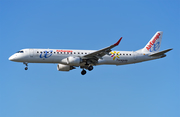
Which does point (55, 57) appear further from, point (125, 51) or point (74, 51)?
point (125, 51)

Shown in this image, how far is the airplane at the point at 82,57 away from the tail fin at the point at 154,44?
1.32 meters

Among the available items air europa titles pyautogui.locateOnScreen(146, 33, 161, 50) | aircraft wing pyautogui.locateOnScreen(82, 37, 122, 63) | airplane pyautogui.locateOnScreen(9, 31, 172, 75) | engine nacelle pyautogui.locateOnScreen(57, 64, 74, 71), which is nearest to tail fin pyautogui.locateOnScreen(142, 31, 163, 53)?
air europa titles pyautogui.locateOnScreen(146, 33, 161, 50)

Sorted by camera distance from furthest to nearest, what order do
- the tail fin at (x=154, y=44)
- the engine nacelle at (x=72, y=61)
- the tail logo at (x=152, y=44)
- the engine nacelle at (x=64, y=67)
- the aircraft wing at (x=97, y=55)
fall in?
the tail logo at (x=152, y=44) → the tail fin at (x=154, y=44) → the engine nacelle at (x=64, y=67) → the engine nacelle at (x=72, y=61) → the aircraft wing at (x=97, y=55)

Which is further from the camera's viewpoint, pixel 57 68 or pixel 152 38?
pixel 152 38

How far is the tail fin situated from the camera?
55428 millimetres

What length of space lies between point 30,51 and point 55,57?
13.1 ft

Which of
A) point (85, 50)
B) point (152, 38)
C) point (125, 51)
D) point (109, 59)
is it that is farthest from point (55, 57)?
point (152, 38)

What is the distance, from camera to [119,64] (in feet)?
170

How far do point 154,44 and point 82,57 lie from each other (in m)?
15.1

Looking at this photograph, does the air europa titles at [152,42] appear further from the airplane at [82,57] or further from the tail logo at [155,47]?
the airplane at [82,57]

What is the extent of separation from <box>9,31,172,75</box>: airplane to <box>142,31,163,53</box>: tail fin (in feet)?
4.32

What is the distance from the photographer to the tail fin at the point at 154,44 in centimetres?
5543

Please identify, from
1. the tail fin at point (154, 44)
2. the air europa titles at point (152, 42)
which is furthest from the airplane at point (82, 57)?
the air europa titles at point (152, 42)

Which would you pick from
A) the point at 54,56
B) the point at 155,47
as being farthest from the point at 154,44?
the point at 54,56
